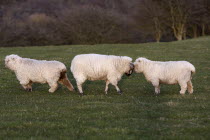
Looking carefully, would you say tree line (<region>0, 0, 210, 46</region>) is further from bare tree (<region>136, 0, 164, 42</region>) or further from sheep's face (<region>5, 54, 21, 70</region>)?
sheep's face (<region>5, 54, 21, 70</region>)

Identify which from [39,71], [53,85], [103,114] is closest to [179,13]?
[53,85]

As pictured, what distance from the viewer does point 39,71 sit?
1362 centimetres

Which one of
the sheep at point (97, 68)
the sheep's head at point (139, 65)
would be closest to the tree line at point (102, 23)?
the sheep's head at point (139, 65)

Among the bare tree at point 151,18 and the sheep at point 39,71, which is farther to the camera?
the bare tree at point 151,18

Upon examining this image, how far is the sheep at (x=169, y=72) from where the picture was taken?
42.5 feet

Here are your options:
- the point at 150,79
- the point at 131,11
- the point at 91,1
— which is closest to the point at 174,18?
the point at 131,11

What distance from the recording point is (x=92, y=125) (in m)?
8.34

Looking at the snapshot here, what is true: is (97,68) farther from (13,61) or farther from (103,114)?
(103,114)

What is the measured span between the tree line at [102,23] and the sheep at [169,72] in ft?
125

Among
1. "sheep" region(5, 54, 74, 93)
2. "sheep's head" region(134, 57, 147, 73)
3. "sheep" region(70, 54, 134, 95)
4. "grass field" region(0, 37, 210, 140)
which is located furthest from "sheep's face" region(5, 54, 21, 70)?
"sheep's head" region(134, 57, 147, 73)

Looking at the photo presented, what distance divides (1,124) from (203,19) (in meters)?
50.2

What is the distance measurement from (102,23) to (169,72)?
39.8 meters

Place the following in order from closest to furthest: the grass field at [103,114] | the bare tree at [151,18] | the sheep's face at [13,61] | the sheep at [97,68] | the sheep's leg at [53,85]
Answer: the grass field at [103,114]
the sheep at [97,68]
the sheep's leg at [53,85]
the sheep's face at [13,61]
the bare tree at [151,18]

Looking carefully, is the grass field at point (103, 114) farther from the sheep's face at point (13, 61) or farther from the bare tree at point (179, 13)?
the bare tree at point (179, 13)
